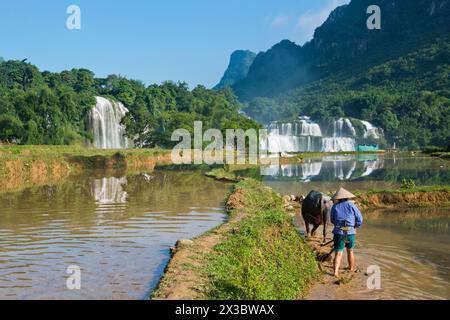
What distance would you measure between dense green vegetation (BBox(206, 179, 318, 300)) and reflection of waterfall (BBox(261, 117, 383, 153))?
93.0 metres

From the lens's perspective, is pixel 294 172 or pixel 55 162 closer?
pixel 55 162

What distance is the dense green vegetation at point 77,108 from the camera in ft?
204

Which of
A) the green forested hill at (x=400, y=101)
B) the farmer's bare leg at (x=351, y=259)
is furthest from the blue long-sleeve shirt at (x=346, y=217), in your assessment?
the green forested hill at (x=400, y=101)

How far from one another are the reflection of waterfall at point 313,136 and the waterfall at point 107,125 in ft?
115

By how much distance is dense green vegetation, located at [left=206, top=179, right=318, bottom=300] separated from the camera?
7539 millimetres

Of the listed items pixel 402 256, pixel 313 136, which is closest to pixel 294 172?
pixel 402 256

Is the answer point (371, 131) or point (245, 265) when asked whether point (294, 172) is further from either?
point (371, 131)

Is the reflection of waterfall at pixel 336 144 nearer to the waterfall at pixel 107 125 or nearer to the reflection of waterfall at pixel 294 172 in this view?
the waterfall at pixel 107 125

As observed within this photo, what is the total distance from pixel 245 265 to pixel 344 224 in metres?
2.37

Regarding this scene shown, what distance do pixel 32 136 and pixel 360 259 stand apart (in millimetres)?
56004

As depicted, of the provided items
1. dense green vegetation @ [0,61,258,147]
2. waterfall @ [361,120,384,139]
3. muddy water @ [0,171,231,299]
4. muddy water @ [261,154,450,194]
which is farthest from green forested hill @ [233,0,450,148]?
muddy water @ [0,171,231,299]

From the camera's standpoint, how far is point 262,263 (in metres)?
9.08

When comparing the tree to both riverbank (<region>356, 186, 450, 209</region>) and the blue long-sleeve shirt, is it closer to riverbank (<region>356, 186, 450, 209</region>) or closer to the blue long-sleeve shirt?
riverbank (<region>356, 186, 450, 209</region>)
